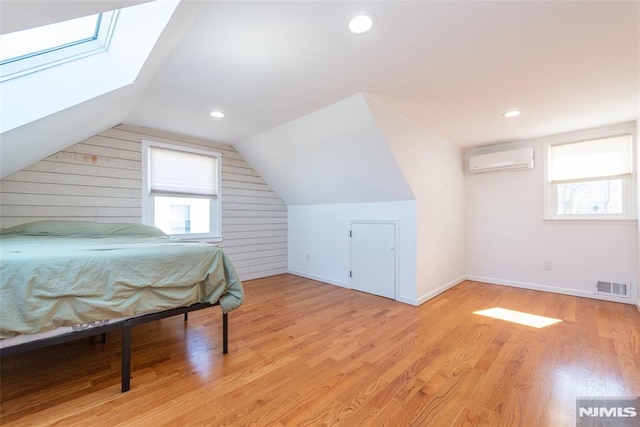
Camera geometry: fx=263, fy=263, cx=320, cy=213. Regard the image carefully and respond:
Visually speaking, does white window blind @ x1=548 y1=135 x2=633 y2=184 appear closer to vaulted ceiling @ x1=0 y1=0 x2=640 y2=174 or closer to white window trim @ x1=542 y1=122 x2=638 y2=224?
white window trim @ x1=542 y1=122 x2=638 y2=224

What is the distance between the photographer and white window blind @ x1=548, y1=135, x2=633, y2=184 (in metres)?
3.19

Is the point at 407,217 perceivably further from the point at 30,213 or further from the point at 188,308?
the point at 30,213

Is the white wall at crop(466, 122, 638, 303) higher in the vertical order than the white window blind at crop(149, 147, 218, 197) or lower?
lower

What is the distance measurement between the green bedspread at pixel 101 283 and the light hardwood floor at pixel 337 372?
0.48 m

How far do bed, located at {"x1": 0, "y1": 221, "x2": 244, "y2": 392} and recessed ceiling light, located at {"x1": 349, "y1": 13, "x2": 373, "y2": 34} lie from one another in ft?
5.78

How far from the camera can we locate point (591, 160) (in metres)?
3.38

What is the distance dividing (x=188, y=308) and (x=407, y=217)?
2.56 metres

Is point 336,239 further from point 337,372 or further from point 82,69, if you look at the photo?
point 82,69

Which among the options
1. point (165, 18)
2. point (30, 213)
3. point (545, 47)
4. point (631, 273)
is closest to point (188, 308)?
point (165, 18)

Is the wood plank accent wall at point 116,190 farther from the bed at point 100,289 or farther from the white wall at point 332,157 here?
the bed at point 100,289

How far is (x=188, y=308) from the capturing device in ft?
6.19

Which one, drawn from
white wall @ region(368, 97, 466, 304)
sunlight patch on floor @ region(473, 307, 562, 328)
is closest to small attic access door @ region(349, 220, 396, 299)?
white wall @ region(368, 97, 466, 304)

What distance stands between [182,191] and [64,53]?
2024 mm

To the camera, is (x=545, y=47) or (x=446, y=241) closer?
(x=545, y=47)
